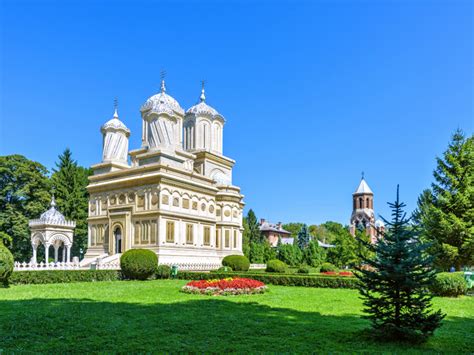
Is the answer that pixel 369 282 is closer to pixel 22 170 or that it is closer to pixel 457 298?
pixel 457 298

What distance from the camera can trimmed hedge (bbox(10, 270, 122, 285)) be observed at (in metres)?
21.3

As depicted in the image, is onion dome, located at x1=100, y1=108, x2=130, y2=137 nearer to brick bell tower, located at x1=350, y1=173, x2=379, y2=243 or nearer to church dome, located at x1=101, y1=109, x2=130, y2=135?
church dome, located at x1=101, y1=109, x2=130, y2=135

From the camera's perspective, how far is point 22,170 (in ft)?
138

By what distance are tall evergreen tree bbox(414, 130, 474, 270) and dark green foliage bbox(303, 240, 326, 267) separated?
31035 millimetres

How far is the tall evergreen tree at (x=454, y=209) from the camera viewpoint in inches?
878

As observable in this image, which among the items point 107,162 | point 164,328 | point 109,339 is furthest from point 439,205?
point 107,162

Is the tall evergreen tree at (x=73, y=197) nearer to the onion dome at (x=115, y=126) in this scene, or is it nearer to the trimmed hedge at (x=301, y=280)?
the onion dome at (x=115, y=126)

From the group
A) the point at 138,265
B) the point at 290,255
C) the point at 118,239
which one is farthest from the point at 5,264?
the point at 290,255

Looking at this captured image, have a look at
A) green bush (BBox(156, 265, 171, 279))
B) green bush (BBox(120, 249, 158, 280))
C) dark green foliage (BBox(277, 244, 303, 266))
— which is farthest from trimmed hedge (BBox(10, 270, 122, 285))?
dark green foliage (BBox(277, 244, 303, 266))

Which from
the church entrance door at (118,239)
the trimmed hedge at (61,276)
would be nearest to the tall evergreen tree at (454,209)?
A: the trimmed hedge at (61,276)

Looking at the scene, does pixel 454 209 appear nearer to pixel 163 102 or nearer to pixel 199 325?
pixel 199 325

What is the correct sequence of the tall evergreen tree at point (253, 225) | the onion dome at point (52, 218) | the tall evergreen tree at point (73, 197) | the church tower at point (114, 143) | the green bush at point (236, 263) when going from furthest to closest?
the tall evergreen tree at point (253, 225) < the tall evergreen tree at point (73, 197) < the church tower at point (114, 143) < the onion dome at point (52, 218) < the green bush at point (236, 263)

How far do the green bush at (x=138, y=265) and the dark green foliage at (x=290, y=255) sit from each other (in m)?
30.4

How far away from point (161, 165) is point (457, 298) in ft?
76.1
